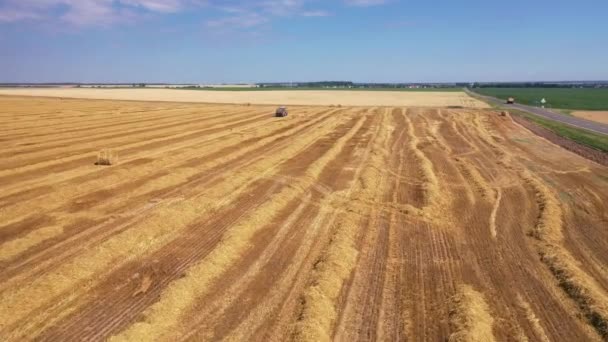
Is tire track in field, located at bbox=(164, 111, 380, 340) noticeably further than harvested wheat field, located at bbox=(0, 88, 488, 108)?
No

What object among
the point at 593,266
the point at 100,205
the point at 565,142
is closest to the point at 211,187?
the point at 100,205

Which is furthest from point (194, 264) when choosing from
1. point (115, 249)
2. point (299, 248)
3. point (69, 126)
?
point (69, 126)

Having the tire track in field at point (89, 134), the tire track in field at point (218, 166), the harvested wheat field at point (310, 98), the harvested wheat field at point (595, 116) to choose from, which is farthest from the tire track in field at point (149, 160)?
the harvested wheat field at point (310, 98)

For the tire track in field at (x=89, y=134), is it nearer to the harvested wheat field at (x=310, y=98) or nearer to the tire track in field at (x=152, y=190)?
the tire track in field at (x=152, y=190)

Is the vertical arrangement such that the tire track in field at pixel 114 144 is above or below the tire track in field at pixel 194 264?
below

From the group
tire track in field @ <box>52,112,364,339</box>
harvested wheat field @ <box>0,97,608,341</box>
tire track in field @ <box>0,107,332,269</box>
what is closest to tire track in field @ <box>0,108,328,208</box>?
harvested wheat field @ <box>0,97,608,341</box>

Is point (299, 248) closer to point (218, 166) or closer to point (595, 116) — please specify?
point (218, 166)

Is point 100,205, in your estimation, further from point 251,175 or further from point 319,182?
point 319,182

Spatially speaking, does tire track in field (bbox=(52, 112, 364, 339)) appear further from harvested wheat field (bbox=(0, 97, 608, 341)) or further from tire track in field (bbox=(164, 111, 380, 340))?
tire track in field (bbox=(164, 111, 380, 340))
